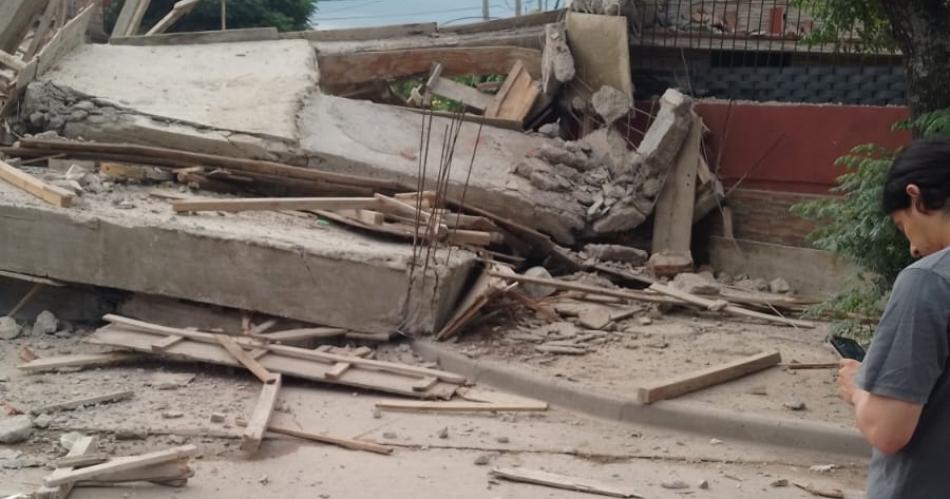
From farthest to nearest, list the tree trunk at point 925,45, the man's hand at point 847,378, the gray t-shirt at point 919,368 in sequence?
the tree trunk at point 925,45
the man's hand at point 847,378
the gray t-shirt at point 919,368

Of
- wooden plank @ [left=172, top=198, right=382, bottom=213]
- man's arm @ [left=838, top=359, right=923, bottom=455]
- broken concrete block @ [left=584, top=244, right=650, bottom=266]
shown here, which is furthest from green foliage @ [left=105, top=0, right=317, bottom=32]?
man's arm @ [left=838, top=359, right=923, bottom=455]

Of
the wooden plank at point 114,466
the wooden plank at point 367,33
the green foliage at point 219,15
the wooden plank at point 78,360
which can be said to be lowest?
the wooden plank at point 78,360

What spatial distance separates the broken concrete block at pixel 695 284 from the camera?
9.27 meters

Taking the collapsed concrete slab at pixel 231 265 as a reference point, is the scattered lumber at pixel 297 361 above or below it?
below

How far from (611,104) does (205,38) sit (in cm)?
549

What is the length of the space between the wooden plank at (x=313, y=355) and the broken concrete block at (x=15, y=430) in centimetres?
162

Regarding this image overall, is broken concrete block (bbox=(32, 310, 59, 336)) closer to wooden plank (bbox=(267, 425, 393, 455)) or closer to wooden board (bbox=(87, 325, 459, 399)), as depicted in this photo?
wooden board (bbox=(87, 325, 459, 399))

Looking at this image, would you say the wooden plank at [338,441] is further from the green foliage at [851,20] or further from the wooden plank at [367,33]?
the wooden plank at [367,33]

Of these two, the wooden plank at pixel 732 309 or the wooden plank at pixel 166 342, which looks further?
the wooden plank at pixel 732 309

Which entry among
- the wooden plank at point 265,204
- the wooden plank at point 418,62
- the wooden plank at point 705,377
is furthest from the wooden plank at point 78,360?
the wooden plank at point 418,62

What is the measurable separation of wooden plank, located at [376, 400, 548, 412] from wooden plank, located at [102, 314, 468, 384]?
37 cm

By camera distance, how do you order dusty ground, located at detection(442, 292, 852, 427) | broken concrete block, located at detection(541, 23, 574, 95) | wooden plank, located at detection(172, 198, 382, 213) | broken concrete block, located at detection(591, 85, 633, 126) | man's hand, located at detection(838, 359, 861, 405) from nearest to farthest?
man's hand, located at detection(838, 359, 861, 405) → dusty ground, located at detection(442, 292, 852, 427) → wooden plank, located at detection(172, 198, 382, 213) → broken concrete block, located at detection(591, 85, 633, 126) → broken concrete block, located at detection(541, 23, 574, 95)

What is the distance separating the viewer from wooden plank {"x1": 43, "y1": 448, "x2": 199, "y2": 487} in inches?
190

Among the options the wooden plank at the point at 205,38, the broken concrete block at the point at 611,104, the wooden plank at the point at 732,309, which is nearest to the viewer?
the wooden plank at the point at 732,309
